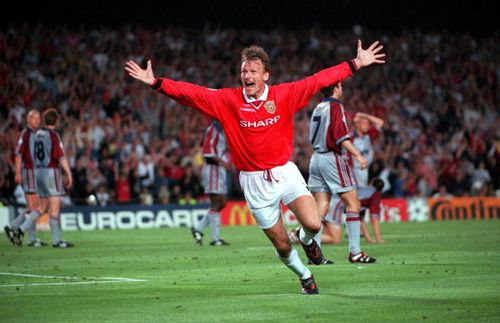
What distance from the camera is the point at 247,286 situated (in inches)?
463

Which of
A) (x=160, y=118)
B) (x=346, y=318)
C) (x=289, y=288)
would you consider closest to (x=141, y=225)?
(x=160, y=118)

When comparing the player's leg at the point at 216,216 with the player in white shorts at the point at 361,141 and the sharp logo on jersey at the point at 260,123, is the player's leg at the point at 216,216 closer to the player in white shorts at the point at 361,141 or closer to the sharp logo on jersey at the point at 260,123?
the player in white shorts at the point at 361,141

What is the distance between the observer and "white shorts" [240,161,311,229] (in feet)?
35.9

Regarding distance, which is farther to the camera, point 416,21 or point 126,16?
point 416,21

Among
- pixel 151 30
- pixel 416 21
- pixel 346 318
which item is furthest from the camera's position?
pixel 416 21

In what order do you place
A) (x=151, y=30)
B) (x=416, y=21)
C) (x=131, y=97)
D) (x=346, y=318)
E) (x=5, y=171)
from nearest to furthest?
(x=346, y=318), (x=5, y=171), (x=131, y=97), (x=151, y=30), (x=416, y=21)

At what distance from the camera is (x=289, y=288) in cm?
1145

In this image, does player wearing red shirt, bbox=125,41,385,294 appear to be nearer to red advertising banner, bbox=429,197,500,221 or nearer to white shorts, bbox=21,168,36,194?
white shorts, bbox=21,168,36,194

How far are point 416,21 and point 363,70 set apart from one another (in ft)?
18.6

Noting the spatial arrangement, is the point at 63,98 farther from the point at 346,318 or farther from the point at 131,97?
the point at 346,318

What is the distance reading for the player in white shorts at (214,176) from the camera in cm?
2103

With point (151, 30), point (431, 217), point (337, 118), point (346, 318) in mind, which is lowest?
point (431, 217)

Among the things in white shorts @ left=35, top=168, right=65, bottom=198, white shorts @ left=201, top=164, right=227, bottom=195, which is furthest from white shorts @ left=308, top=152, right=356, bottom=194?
white shorts @ left=35, top=168, right=65, bottom=198

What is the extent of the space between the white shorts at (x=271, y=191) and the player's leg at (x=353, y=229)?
14.1ft
